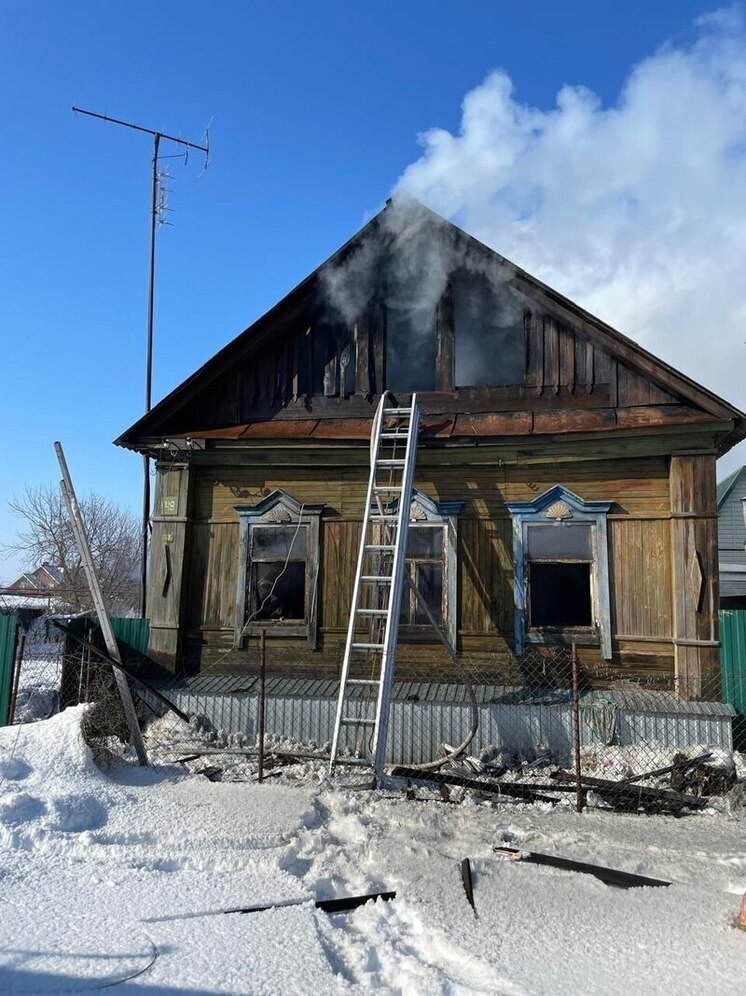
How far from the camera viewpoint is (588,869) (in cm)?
481

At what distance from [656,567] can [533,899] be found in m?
5.36

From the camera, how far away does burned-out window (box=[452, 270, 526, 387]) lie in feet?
32.4

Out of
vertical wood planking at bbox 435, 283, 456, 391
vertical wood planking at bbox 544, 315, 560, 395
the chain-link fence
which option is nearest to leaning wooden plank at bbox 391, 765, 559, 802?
the chain-link fence

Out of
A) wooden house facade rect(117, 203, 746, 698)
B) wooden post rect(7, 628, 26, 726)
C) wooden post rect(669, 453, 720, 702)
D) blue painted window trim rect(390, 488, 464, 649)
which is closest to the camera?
wooden post rect(669, 453, 720, 702)

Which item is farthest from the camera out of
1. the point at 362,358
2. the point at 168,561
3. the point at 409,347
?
the point at 409,347

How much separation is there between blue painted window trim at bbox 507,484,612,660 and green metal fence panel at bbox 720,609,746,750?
4.27 feet

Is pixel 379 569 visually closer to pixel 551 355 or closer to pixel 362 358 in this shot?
pixel 362 358

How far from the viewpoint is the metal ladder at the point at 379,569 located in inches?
280

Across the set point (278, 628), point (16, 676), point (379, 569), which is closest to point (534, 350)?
point (379, 569)

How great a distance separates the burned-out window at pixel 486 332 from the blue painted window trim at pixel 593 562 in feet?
5.75

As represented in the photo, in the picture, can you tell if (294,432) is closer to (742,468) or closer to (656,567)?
(656,567)

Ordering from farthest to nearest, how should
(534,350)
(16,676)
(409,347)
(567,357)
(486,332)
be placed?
(409,347) < (486,332) < (534,350) < (567,357) < (16,676)

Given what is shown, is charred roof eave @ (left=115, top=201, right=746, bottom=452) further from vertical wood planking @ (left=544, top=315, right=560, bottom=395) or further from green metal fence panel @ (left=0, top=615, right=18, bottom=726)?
green metal fence panel @ (left=0, top=615, right=18, bottom=726)

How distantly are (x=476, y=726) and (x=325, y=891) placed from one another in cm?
377
